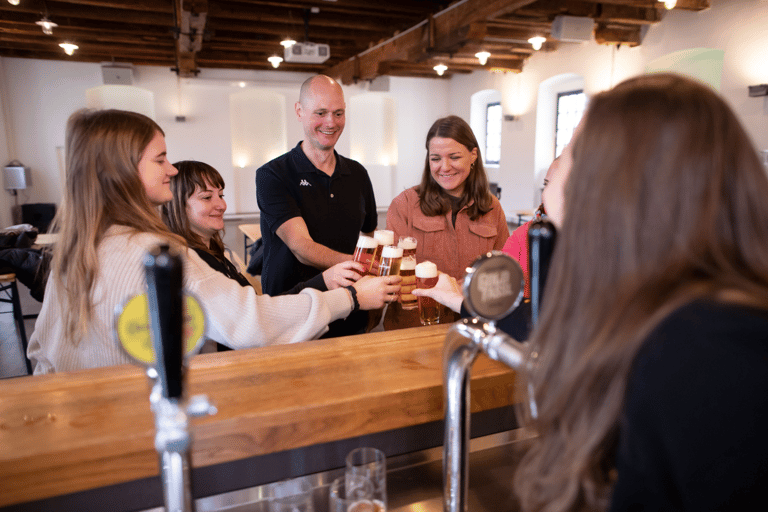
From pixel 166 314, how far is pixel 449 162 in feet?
6.32

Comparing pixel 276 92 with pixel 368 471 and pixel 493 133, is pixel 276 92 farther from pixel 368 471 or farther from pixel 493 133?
pixel 368 471

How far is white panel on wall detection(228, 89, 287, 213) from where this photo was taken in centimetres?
1059

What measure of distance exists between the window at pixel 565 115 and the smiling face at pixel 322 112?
6582 millimetres

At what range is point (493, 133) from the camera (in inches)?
408

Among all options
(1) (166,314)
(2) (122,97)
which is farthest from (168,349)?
(2) (122,97)

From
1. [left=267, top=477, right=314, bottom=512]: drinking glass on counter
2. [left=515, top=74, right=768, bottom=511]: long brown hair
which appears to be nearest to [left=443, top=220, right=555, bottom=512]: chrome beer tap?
[left=515, top=74, right=768, bottom=511]: long brown hair

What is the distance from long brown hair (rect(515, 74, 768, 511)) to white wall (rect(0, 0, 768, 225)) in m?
6.46

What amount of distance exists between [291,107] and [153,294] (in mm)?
10759

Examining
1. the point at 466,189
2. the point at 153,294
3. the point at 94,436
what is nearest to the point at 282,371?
the point at 94,436

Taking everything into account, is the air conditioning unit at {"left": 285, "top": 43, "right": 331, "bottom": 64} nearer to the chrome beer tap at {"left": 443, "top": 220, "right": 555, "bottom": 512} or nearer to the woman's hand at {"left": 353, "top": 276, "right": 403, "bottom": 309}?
the woman's hand at {"left": 353, "top": 276, "right": 403, "bottom": 309}

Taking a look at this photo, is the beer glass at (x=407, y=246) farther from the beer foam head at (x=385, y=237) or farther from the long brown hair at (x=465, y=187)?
the long brown hair at (x=465, y=187)

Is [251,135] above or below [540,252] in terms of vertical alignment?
above

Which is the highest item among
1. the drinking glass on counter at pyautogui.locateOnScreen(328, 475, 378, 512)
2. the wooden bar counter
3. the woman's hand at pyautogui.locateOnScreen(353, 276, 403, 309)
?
the woman's hand at pyautogui.locateOnScreen(353, 276, 403, 309)

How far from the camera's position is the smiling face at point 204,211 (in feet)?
7.13
